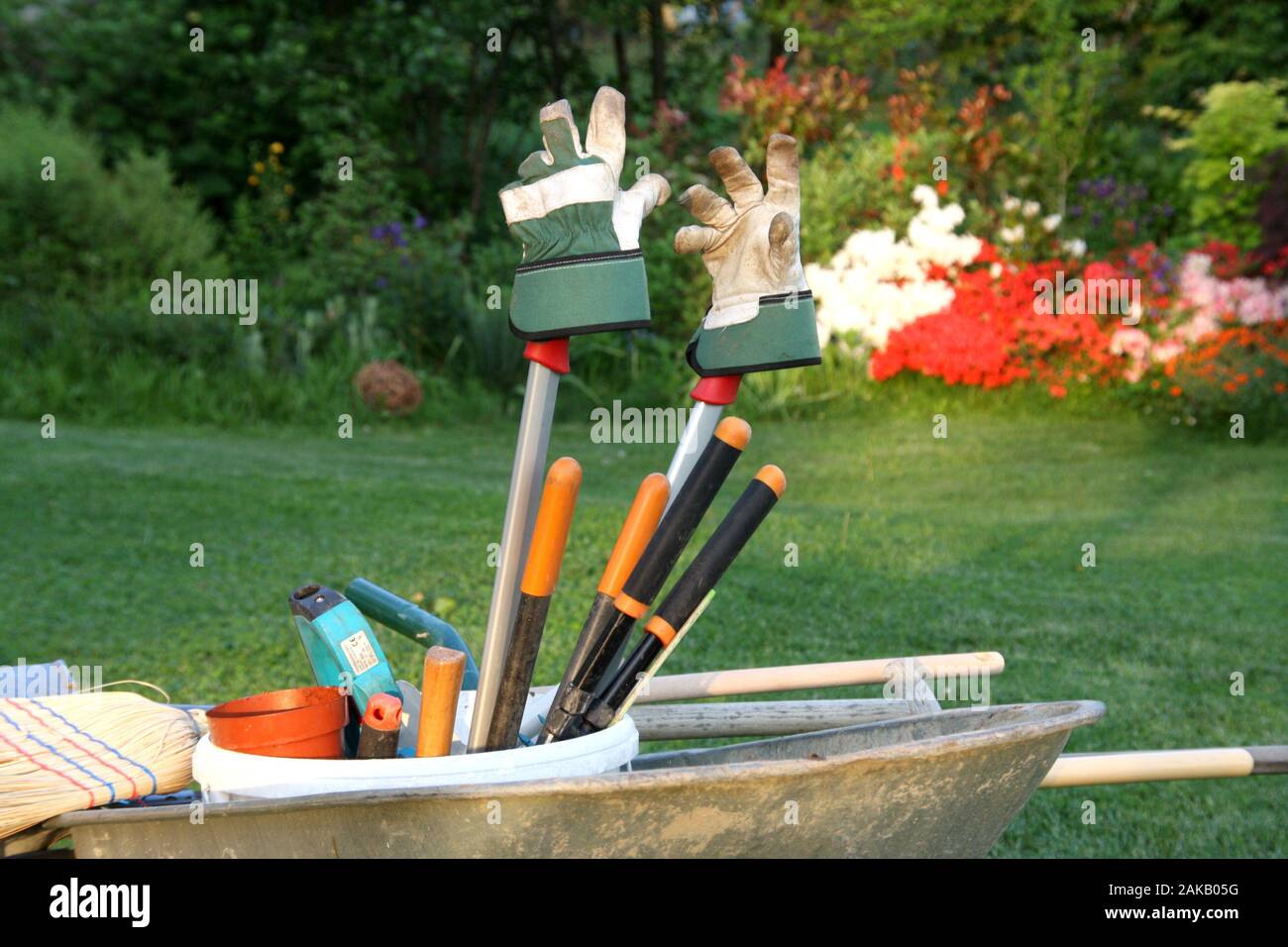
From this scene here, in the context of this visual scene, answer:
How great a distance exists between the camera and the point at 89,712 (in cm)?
189

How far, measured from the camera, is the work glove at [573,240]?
67.7 inches

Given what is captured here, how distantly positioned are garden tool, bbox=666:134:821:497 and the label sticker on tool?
21.3 inches

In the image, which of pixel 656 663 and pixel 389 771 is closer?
pixel 389 771

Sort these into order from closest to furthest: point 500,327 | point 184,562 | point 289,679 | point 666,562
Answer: point 666,562 → point 289,679 → point 184,562 → point 500,327

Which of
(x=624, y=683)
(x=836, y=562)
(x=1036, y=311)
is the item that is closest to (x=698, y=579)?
(x=624, y=683)

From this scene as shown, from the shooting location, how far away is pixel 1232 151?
926 centimetres

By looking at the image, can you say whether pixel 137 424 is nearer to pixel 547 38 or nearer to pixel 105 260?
pixel 105 260

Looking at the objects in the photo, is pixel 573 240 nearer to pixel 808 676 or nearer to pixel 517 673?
pixel 517 673

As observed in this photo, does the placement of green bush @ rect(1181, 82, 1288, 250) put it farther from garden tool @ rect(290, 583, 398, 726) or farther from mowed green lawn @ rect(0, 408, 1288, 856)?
garden tool @ rect(290, 583, 398, 726)

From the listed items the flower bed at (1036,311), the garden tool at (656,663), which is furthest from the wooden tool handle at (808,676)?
the flower bed at (1036,311)

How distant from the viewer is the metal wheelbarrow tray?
62.3 inches

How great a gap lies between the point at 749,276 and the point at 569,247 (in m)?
0.28
